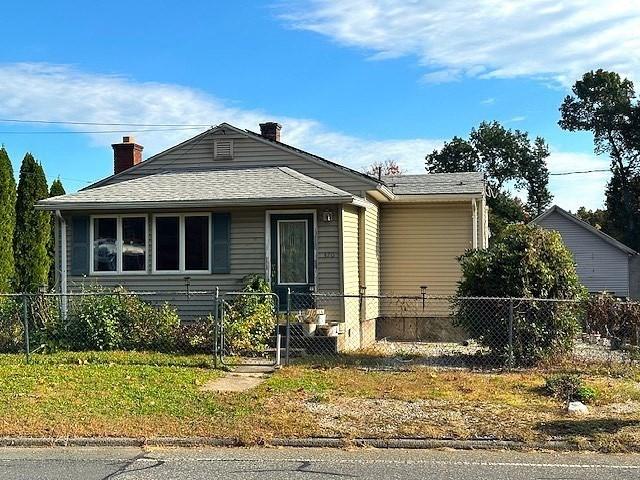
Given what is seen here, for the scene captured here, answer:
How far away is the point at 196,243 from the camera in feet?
49.9

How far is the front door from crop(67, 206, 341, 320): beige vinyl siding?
203 mm

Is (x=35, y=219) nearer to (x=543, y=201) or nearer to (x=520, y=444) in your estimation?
(x=520, y=444)

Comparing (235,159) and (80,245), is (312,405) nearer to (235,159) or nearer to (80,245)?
(80,245)

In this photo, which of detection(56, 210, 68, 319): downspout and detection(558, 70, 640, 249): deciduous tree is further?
detection(558, 70, 640, 249): deciduous tree

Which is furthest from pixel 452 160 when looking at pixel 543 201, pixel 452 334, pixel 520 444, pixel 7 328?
pixel 520 444

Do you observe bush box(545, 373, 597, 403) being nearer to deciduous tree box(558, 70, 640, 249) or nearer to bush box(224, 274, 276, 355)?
bush box(224, 274, 276, 355)

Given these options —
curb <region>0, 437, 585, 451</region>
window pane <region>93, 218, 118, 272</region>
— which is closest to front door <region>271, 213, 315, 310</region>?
window pane <region>93, 218, 118, 272</region>

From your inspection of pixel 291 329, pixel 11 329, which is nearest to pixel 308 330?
pixel 291 329

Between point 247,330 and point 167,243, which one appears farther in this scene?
point 167,243

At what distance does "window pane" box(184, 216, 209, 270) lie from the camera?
15.1 m

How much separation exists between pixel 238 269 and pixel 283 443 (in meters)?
7.88

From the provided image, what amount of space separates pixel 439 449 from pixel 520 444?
841mm

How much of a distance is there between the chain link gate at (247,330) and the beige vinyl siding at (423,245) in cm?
556

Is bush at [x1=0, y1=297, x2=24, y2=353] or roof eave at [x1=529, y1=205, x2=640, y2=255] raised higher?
roof eave at [x1=529, y1=205, x2=640, y2=255]
